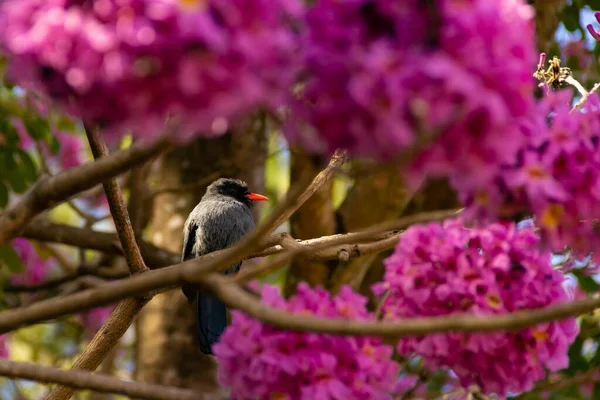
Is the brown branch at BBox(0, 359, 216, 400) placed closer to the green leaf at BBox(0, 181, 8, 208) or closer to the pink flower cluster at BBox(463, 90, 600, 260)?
the pink flower cluster at BBox(463, 90, 600, 260)

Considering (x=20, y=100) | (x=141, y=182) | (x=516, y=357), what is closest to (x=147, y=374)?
(x=141, y=182)

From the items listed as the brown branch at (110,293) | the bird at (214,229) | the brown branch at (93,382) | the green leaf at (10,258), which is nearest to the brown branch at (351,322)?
the brown branch at (110,293)

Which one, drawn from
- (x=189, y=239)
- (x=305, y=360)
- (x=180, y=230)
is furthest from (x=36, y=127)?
(x=305, y=360)

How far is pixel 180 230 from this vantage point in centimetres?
553

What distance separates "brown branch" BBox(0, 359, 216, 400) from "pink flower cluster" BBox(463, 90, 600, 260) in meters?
0.73

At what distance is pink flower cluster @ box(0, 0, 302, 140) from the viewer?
4.55 ft

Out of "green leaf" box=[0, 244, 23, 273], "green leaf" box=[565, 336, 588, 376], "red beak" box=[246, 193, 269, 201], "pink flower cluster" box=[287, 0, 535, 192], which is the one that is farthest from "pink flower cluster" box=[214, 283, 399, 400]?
"red beak" box=[246, 193, 269, 201]

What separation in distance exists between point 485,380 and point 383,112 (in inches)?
37.1

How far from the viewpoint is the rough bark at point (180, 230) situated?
5.11 metres

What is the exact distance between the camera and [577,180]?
182 centimetres

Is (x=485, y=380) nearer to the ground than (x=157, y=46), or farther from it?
nearer to the ground

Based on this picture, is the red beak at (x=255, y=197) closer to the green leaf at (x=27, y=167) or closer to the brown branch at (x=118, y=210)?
the green leaf at (x=27, y=167)

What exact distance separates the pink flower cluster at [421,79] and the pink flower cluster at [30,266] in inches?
190

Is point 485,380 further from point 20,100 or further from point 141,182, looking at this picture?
point 20,100
